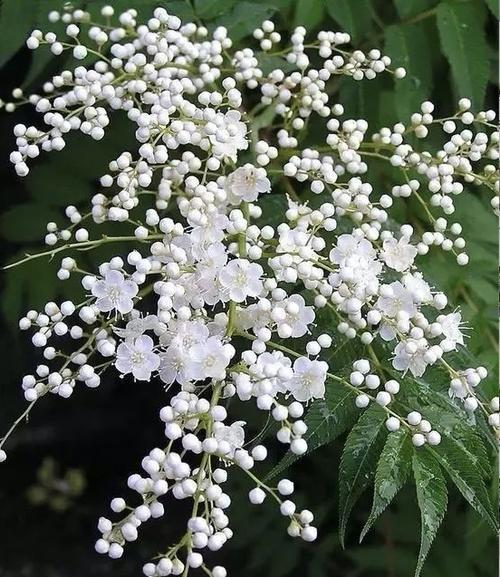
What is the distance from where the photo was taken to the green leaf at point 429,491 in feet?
2.93

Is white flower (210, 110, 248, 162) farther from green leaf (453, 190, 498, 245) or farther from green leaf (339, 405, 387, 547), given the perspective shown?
green leaf (453, 190, 498, 245)

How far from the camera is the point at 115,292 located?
0.93 meters

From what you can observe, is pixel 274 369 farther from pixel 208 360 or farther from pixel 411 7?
pixel 411 7

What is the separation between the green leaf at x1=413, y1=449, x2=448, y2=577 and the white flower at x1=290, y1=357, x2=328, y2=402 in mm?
157

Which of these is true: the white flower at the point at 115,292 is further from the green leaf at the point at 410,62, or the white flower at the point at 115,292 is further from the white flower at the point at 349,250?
the green leaf at the point at 410,62

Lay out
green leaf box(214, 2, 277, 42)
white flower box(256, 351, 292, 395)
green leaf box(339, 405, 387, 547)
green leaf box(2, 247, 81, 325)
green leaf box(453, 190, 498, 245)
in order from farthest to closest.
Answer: green leaf box(2, 247, 81, 325) < green leaf box(453, 190, 498, 245) < green leaf box(214, 2, 277, 42) < green leaf box(339, 405, 387, 547) < white flower box(256, 351, 292, 395)

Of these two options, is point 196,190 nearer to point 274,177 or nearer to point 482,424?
A: point 274,177

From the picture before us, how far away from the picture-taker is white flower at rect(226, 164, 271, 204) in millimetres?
1046

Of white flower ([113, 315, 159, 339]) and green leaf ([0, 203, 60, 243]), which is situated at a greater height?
white flower ([113, 315, 159, 339])

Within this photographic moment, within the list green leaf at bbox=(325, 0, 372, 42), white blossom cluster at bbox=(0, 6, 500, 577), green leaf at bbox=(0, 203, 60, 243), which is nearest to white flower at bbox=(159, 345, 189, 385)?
white blossom cluster at bbox=(0, 6, 500, 577)

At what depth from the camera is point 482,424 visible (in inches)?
40.5

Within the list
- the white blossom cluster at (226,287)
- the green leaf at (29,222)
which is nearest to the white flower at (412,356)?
the white blossom cluster at (226,287)

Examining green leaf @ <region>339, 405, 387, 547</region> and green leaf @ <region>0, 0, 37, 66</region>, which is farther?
green leaf @ <region>0, 0, 37, 66</region>

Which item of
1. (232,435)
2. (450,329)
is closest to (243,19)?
(450,329)
